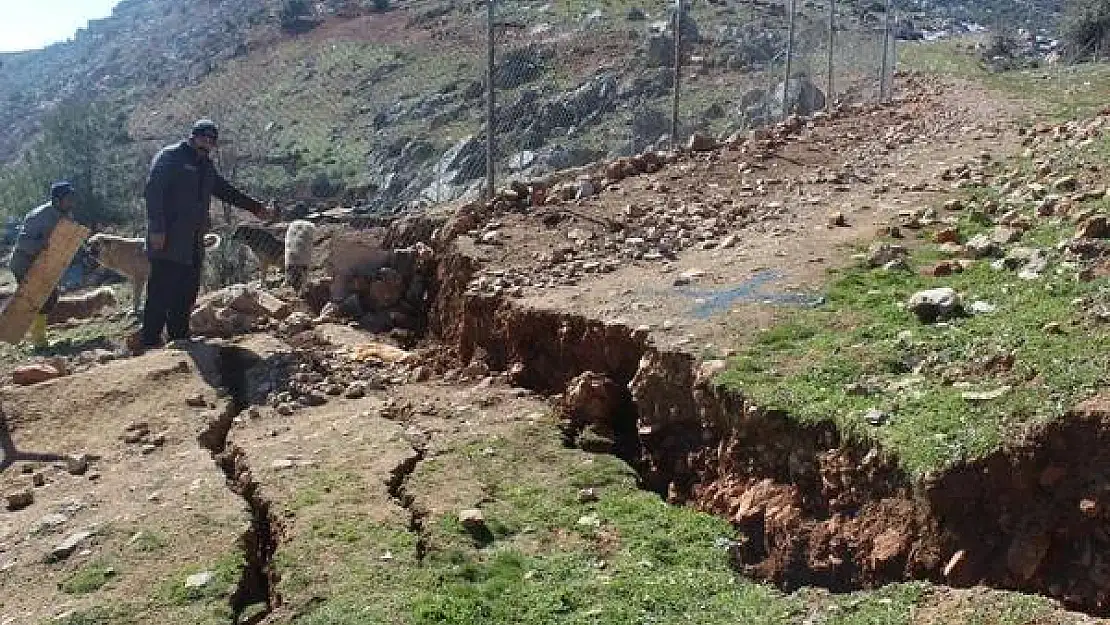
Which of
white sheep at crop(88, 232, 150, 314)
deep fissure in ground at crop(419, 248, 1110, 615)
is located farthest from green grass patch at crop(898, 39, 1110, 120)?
white sheep at crop(88, 232, 150, 314)

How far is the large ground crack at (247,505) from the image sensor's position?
168 inches

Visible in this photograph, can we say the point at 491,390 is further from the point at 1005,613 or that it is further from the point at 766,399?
the point at 1005,613

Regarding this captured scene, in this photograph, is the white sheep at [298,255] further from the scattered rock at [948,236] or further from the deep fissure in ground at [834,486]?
the scattered rock at [948,236]

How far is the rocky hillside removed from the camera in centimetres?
1698

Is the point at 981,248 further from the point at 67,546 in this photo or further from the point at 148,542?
the point at 67,546

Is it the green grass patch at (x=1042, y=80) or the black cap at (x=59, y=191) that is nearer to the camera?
the black cap at (x=59, y=191)

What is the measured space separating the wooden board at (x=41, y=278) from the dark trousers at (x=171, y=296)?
644 mm

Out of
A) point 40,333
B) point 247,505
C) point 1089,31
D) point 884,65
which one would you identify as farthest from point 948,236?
point 1089,31

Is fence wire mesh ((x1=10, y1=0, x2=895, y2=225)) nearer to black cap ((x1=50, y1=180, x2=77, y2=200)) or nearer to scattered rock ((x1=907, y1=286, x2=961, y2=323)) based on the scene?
black cap ((x1=50, y1=180, x2=77, y2=200))

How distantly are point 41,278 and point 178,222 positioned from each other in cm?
113

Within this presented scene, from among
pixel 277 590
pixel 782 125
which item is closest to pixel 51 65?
pixel 782 125

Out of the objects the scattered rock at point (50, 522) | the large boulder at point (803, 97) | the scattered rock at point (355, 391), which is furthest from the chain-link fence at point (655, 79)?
the scattered rock at point (50, 522)

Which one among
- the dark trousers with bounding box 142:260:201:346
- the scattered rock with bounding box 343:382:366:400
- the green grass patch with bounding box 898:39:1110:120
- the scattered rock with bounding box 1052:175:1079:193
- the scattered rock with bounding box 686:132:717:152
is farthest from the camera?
the green grass patch with bounding box 898:39:1110:120

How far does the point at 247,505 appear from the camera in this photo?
4965 millimetres
